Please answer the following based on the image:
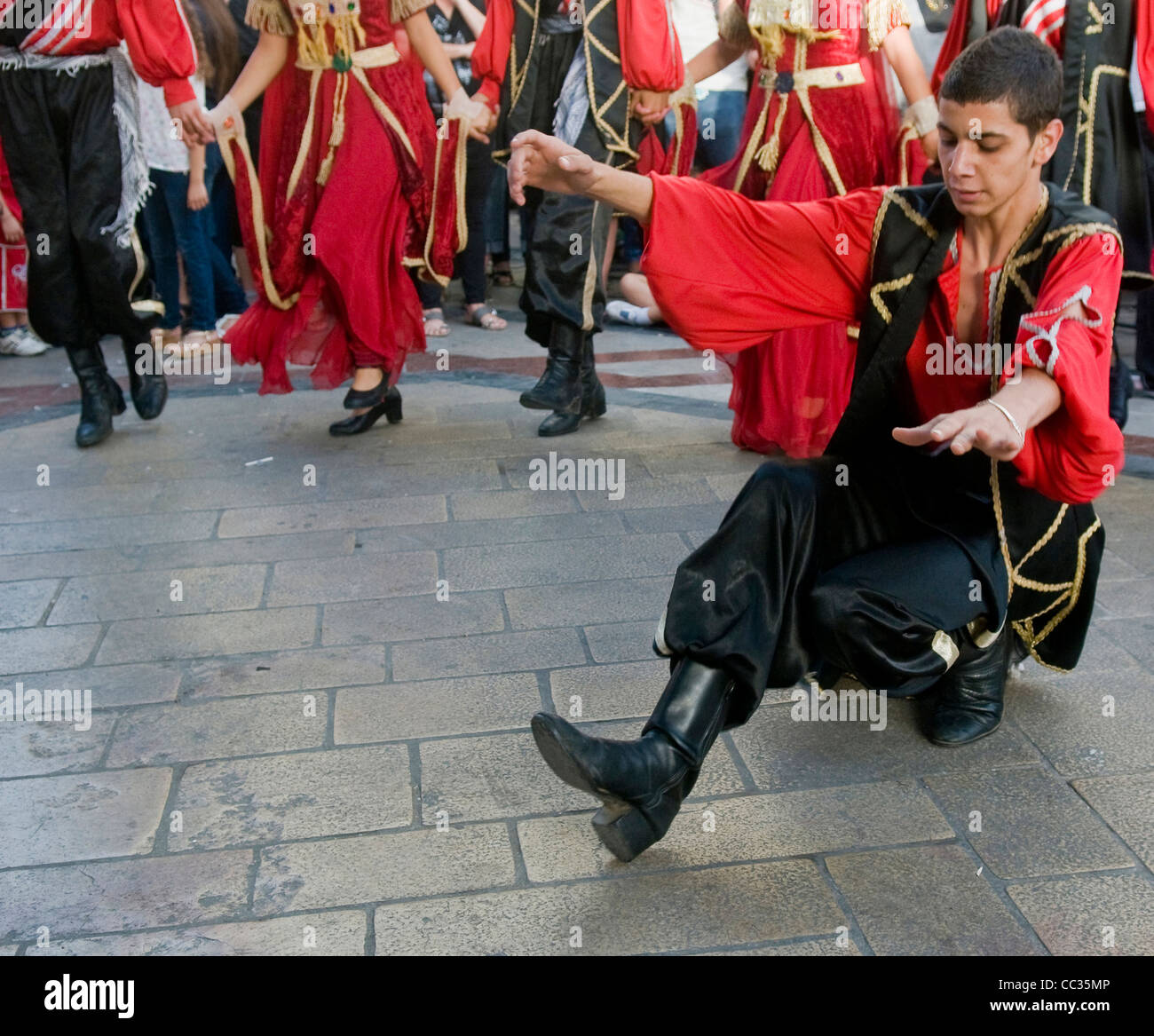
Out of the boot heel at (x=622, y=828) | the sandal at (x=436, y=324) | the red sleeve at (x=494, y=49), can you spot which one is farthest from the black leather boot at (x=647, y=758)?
the sandal at (x=436, y=324)

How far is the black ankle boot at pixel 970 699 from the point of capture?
2705mm

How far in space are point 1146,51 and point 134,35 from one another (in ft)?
10.8

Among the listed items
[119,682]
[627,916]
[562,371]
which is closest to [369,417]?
[562,371]

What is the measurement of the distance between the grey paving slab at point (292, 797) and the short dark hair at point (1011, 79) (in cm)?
169

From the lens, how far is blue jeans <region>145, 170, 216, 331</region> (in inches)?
252

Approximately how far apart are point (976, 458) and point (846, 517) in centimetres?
31

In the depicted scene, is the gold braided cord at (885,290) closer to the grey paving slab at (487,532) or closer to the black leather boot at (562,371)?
the grey paving slab at (487,532)

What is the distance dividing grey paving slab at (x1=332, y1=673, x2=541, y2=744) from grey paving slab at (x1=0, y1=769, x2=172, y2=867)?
409 mm

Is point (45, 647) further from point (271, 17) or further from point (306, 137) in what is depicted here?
point (271, 17)

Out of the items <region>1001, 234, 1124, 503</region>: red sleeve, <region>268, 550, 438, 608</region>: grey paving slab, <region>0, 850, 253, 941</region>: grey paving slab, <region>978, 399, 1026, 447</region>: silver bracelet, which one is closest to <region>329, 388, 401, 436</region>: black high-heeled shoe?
<region>268, 550, 438, 608</region>: grey paving slab

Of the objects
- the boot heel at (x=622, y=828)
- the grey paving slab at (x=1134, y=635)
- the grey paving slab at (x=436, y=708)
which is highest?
the boot heel at (x=622, y=828)

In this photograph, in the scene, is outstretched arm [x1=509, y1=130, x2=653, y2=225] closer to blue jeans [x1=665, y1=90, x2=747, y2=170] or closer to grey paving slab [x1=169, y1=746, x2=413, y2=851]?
grey paving slab [x1=169, y1=746, x2=413, y2=851]

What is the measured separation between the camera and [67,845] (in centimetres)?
242

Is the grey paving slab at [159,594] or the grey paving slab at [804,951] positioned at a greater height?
the grey paving slab at [804,951]
